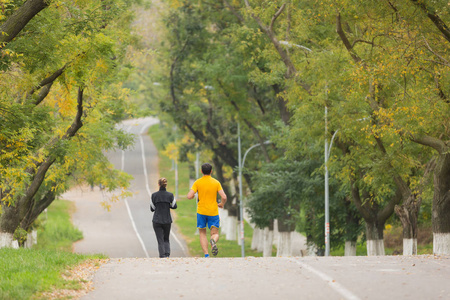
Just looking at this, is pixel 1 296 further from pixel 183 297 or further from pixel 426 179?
pixel 426 179

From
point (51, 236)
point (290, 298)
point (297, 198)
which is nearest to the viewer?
point (290, 298)

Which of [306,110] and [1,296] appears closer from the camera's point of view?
[1,296]

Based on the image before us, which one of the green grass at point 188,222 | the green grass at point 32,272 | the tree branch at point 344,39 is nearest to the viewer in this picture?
the green grass at point 32,272

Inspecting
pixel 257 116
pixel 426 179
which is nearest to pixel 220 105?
pixel 257 116

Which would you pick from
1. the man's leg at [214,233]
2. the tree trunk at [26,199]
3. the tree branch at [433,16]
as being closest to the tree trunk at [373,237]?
the tree trunk at [26,199]

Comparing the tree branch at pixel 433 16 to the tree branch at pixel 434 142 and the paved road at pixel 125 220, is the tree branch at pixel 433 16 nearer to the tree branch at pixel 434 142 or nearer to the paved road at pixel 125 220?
the tree branch at pixel 434 142

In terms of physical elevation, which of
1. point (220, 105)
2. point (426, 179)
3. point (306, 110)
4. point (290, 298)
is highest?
point (220, 105)

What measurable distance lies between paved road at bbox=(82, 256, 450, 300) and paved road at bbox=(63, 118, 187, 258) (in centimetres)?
1864

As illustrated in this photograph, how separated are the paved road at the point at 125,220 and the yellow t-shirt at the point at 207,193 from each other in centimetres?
1607

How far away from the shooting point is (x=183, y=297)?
9.33m

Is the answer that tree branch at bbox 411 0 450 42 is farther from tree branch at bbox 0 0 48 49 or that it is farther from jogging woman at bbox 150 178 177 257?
tree branch at bbox 0 0 48 49

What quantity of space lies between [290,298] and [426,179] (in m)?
13.5

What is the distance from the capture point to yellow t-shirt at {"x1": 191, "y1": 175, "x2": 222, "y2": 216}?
14602 millimetres

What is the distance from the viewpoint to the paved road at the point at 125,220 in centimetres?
4769
